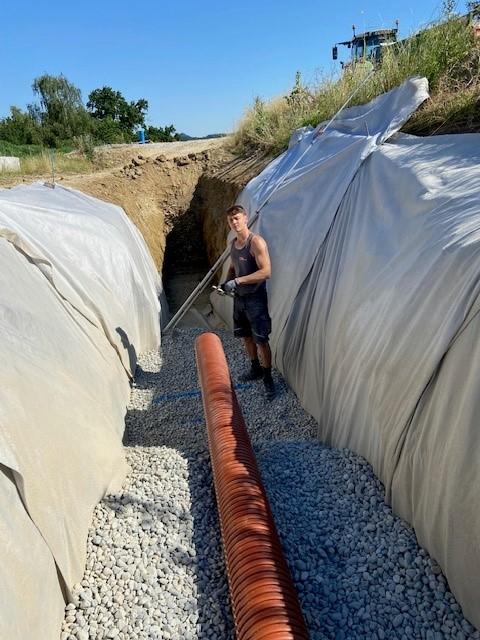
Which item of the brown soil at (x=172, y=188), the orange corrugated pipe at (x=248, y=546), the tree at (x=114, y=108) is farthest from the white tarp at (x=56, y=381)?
the tree at (x=114, y=108)

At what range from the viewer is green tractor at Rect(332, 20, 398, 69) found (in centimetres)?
820

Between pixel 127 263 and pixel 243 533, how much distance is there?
5050 millimetres

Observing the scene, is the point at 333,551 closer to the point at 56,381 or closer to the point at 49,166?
the point at 56,381

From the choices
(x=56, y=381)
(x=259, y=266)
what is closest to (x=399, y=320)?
(x=259, y=266)

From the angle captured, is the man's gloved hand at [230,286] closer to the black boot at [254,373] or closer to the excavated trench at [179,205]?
the black boot at [254,373]

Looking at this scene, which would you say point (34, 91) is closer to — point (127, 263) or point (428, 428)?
point (127, 263)

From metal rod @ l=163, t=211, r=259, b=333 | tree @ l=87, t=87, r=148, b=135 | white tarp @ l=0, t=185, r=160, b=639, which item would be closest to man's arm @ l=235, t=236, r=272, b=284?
metal rod @ l=163, t=211, r=259, b=333

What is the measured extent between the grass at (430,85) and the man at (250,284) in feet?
7.91

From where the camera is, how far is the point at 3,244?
4.37 meters

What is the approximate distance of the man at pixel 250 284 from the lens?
15.7 ft

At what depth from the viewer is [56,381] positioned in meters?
3.48

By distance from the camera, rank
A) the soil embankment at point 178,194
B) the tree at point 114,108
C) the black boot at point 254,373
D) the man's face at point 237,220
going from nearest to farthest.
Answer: the man's face at point 237,220 → the black boot at point 254,373 → the soil embankment at point 178,194 → the tree at point 114,108

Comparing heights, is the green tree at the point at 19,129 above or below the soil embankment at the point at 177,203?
above

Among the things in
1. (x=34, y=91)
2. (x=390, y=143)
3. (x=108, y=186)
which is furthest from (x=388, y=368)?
(x=34, y=91)
